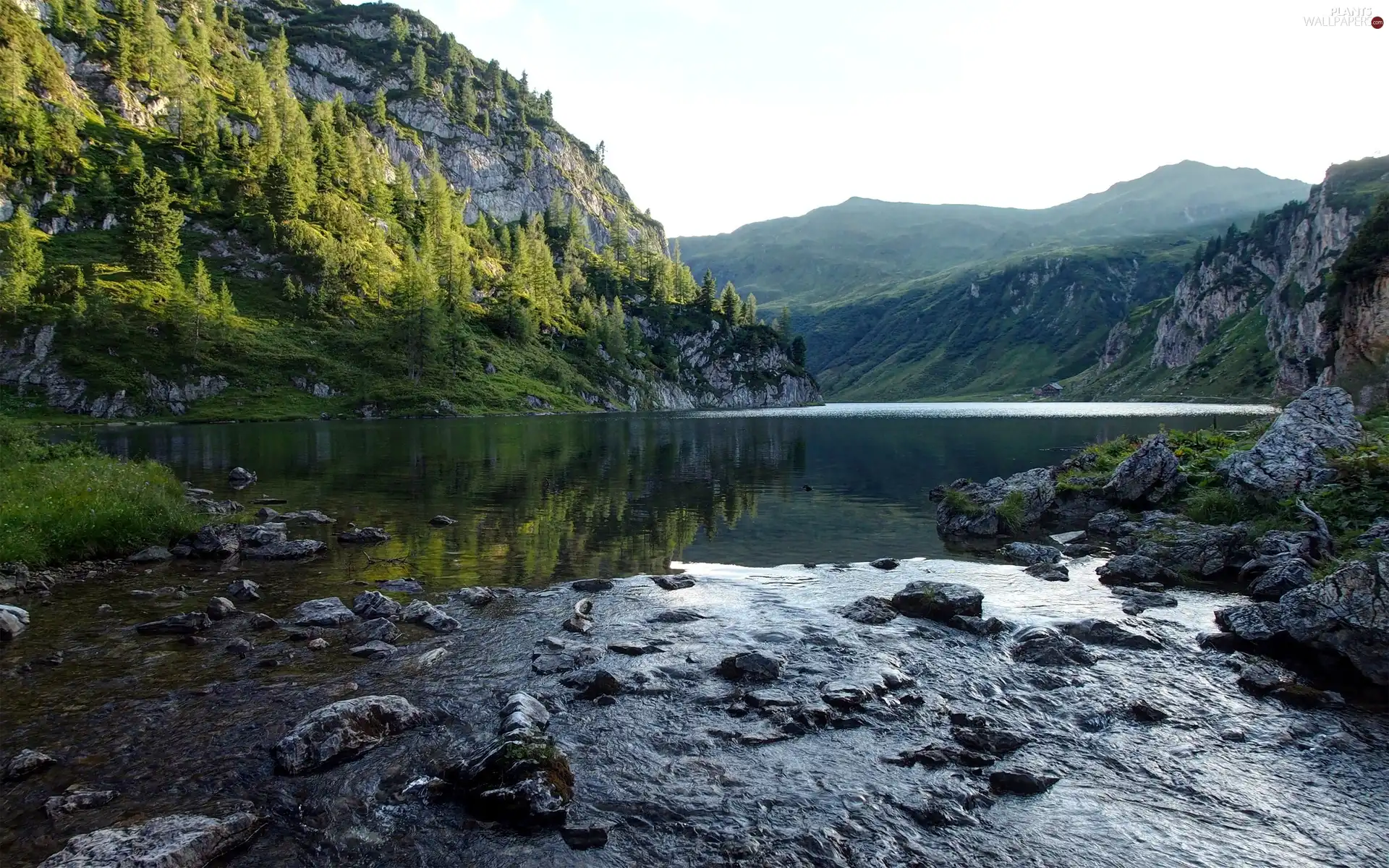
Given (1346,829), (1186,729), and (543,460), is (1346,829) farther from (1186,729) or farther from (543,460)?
(543,460)

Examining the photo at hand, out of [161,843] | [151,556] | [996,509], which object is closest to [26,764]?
[161,843]

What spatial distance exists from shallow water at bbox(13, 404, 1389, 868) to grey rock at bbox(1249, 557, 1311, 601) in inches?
39.3

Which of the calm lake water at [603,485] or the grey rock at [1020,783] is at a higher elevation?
the grey rock at [1020,783]

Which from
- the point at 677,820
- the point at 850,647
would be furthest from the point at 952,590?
the point at 677,820

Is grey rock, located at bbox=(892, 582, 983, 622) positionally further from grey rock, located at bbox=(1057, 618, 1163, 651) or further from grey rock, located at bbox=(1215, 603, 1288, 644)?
grey rock, located at bbox=(1215, 603, 1288, 644)

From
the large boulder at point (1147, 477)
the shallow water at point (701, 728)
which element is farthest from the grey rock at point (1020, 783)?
the large boulder at point (1147, 477)

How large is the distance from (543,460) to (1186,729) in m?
59.5

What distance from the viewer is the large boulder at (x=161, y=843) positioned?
9109 mm

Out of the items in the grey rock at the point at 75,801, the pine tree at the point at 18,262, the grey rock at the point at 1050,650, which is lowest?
the grey rock at the point at 1050,650

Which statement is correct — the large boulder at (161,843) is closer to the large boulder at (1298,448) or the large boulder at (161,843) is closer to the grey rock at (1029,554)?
the grey rock at (1029,554)

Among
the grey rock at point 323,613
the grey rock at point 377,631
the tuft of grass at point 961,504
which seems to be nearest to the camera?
the grey rock at point 377,631

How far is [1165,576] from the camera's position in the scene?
26344mm

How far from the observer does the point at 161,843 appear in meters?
9.54

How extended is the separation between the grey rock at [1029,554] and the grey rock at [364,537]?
29670mm
